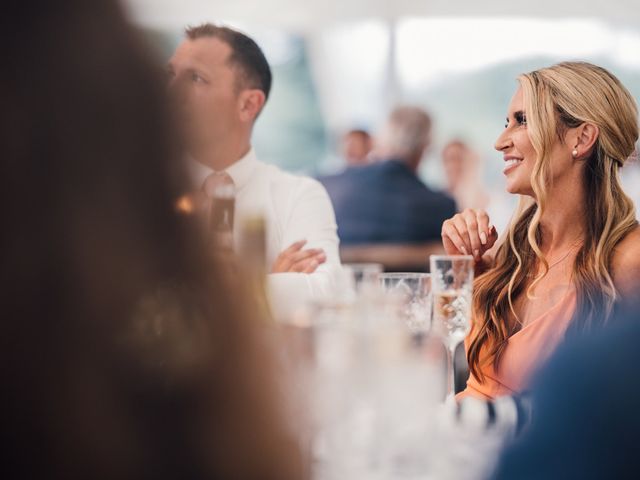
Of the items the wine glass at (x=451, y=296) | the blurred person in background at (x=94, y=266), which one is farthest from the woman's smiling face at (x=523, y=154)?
the blurred person in background at (x=94, y=266)

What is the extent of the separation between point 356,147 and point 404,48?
1.18 feet

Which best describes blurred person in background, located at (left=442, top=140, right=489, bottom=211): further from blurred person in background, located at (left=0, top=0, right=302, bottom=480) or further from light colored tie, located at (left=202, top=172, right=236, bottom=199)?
blurred person in background, located at (left=0, top=0, right=302, bottom=480)

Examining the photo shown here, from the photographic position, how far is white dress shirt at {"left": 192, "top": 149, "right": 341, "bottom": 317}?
1.47m

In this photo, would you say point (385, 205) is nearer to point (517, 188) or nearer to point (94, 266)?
point (517, 188)

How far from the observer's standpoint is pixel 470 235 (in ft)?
4.85

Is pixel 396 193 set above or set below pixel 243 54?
A: below

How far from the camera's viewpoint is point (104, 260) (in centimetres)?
43

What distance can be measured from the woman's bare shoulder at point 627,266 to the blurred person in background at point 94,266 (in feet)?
3.56

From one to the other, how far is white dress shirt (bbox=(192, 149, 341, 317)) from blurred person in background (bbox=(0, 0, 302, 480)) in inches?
39.3

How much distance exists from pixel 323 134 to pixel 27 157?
4.84 feet

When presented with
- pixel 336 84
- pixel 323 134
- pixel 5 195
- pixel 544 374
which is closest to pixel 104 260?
pixel 5 195

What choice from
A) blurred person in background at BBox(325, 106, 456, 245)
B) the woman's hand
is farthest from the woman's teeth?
blurred person in background at BBox(325, 106, 456, 245)

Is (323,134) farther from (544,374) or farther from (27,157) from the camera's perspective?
(27,157)

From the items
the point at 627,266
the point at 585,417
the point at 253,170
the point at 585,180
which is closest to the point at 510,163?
the point at 585,180
